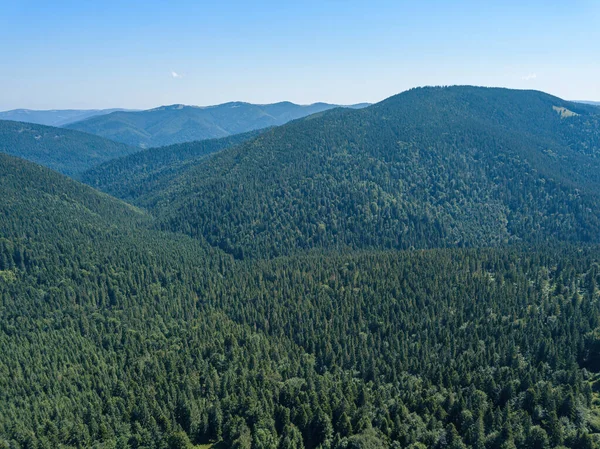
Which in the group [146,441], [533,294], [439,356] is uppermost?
[533,294]

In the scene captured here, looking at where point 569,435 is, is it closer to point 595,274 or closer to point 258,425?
point 258,425

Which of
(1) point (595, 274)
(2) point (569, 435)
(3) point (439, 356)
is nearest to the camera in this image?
(2) point (569, 435)

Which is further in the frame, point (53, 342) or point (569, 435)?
point (53, 342)

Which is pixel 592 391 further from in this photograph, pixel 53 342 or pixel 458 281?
pixel 53 342

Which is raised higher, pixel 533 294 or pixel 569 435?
pixel 533 294

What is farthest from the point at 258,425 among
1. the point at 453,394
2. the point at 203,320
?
the point at 203,320

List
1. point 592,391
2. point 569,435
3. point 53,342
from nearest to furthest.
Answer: point 569,435, point 592,391, point 53,342
